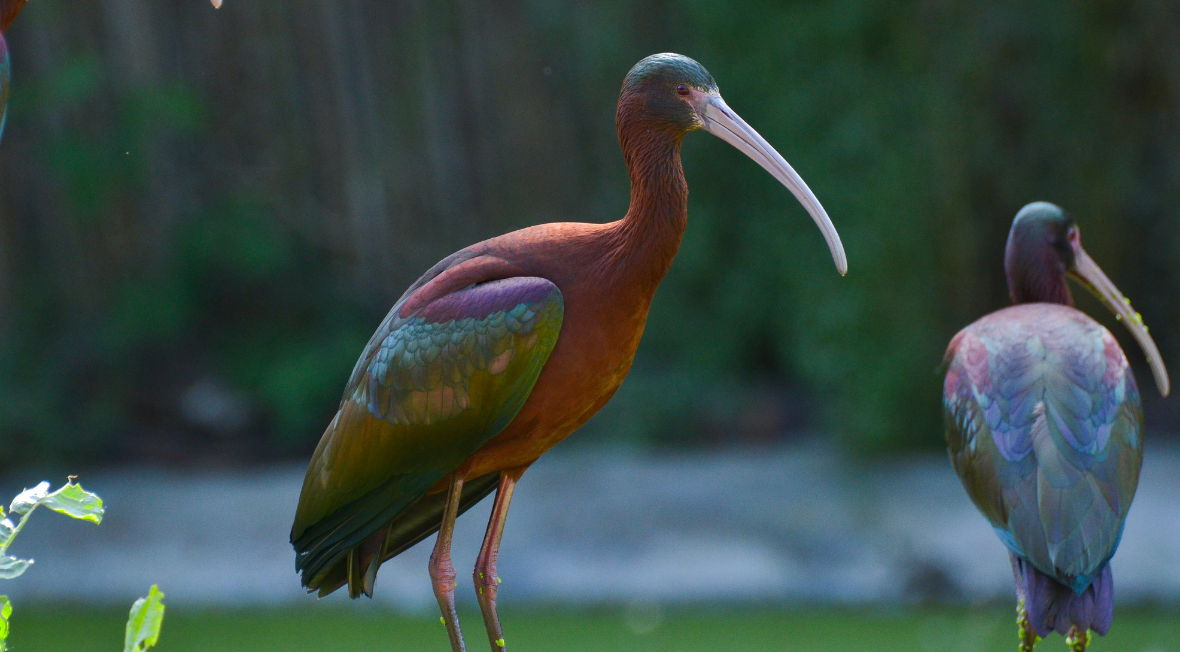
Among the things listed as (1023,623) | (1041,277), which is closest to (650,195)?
(1023,623)

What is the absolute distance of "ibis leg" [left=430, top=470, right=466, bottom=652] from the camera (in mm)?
2695

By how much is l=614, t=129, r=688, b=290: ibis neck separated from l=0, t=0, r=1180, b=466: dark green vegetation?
3254 millimetres

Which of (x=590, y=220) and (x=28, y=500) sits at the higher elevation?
(x=590, y=220)

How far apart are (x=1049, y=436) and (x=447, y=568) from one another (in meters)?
1.45

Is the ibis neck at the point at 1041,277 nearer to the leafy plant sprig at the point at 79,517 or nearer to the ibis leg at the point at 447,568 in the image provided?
the ibis leg at the point at 447,568

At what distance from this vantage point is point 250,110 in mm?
7500

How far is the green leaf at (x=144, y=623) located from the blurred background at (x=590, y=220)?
3.15 meters

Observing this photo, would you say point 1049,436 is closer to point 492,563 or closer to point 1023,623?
point 1023,623

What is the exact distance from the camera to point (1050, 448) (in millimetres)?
2965

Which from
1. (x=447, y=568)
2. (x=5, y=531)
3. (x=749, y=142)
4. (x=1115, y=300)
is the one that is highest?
(x=1115, y=300)

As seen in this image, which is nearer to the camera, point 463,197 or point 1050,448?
point 1050,448

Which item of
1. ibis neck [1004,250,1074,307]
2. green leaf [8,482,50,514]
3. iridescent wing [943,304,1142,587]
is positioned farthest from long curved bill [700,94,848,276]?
green leaf [8,482,50,514]

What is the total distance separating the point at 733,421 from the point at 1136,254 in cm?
228

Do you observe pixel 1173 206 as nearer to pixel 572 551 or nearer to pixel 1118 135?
pixel 1118 135
